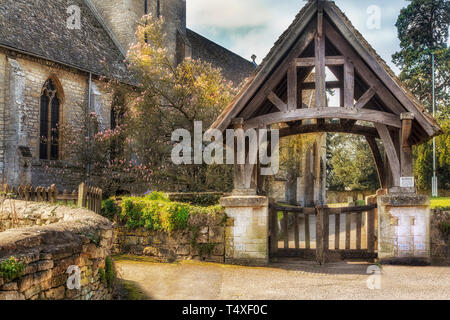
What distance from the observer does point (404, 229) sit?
824cm

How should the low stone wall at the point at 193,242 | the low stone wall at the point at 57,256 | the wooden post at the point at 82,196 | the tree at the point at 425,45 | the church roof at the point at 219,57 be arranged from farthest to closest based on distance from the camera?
the tree at the point at 425,45 < the church roof at the point at 219,57 < the wooden post at the point at 82,196 < the low stone wall at the point at 193,242 < the low stone wall at the point at 57,256

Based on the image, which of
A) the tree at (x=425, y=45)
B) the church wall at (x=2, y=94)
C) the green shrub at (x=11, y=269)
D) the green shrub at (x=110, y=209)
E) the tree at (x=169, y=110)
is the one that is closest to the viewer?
the green shrub at (x=11, y=269)

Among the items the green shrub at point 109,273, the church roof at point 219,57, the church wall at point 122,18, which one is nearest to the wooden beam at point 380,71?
the green shrub at point 109,273

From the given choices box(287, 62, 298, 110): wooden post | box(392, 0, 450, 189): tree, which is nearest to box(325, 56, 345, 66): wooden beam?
box(287, 62, 298, 110): wooden post

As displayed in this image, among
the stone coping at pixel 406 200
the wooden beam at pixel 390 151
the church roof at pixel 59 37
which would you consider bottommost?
the stone coping at pixel 406 200

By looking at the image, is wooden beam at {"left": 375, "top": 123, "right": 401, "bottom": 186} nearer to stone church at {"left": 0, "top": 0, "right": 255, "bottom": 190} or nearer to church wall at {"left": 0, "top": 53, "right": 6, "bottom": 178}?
stone church at {"left": 0, "top": 0, "right": 255, "bottom": 190}

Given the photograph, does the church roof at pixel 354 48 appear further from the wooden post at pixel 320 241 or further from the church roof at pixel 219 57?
the church roof at pixel 219 57

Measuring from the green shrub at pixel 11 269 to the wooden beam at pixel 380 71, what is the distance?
6.80 metres

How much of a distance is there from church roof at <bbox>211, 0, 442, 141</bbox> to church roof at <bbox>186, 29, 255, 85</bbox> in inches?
814

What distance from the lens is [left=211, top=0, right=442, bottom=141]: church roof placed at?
316 inches

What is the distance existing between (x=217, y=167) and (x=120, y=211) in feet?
15.0

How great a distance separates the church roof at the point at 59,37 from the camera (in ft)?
57.5

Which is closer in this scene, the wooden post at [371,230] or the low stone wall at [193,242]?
the low stone wall at [193,242]

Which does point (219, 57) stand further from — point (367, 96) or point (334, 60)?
point (367, 96)
